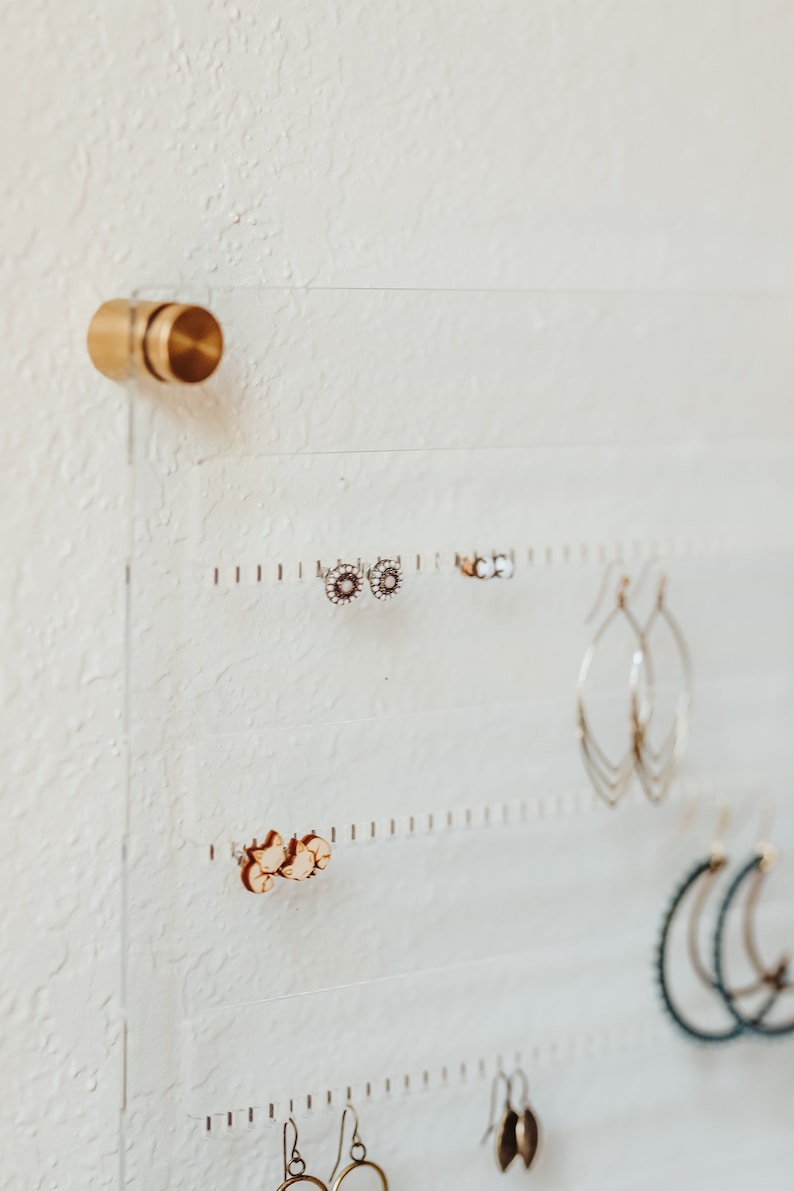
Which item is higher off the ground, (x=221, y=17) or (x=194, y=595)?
(x=221, y=17)

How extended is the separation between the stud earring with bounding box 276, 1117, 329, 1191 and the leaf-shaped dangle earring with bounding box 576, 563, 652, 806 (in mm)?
226

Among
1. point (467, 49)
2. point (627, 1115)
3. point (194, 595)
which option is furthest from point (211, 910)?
point (467, 49)

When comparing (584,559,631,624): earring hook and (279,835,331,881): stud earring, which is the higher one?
(584,559,631,624): earring hook

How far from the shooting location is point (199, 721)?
506mm

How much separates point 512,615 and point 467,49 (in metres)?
0.27

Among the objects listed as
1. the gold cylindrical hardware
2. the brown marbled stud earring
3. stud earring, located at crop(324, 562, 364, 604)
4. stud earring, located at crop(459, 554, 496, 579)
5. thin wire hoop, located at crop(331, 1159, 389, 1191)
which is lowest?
thin wire hoop, located at crop(331, 1159, 389, 1191)

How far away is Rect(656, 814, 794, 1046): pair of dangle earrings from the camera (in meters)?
0.64

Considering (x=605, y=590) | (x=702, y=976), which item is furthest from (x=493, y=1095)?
(x=605, y=590)

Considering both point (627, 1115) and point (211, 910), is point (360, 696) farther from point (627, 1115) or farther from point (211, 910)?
point (627, 1115)

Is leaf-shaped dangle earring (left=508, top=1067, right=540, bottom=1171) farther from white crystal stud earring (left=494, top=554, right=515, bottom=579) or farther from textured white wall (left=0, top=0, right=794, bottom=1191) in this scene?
white crystal stud earring (left=494, top=554, right=515, bottom=579)

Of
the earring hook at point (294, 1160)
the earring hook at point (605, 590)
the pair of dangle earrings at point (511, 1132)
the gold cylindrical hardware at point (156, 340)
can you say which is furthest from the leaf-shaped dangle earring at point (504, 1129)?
the gold cylindrical hardware at point (156, 340)

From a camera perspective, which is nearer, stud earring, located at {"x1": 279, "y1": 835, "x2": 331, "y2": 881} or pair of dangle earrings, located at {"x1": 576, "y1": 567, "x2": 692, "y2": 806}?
stud earring, located at {"x1": 279, "y1": 835, "x2": 331, "y2": 881}

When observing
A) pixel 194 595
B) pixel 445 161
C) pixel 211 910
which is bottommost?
pixel 211 910

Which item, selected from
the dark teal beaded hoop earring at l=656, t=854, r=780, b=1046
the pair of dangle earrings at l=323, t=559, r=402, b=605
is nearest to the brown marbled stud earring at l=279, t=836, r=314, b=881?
the pair of dangle earrings at l=323, t=559, r=402, b=605
